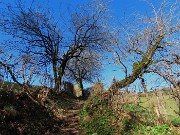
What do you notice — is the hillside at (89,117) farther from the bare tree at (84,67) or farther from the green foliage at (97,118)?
the bare tree at (84,67)

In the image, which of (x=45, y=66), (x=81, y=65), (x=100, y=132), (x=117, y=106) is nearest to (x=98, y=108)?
(x=117, y=106)

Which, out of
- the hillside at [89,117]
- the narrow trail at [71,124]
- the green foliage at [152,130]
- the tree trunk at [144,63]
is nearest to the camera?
the hillside at [89,117]

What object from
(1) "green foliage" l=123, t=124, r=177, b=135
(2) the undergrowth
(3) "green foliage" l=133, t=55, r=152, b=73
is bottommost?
(1) "green foliage" l=123, t=124, r=177, b=135

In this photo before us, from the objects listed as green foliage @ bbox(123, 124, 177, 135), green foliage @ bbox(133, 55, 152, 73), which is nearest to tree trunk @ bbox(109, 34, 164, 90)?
green foliage @ bbox(133, 55, 152, 73)

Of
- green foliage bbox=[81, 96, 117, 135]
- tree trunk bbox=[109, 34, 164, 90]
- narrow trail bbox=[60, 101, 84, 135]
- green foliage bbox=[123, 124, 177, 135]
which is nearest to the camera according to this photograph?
green foliage bbox=[123, 124, 177, 135]

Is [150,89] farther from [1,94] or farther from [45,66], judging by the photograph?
[45,66]

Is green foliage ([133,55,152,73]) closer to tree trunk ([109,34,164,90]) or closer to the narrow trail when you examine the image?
tree trunk ([109,34,164,90])

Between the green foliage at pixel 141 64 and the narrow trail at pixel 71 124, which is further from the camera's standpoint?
the green foliage at pixel 141 64

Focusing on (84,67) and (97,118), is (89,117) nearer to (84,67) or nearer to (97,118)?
(97,118)

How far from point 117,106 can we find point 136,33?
853 cm

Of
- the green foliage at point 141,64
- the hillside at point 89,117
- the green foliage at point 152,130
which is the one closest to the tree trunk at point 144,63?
the green foliage at point 141,64

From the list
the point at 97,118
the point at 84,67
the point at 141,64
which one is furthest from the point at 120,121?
the point at 84,67

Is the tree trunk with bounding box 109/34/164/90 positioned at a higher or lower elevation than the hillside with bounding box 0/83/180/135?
higher

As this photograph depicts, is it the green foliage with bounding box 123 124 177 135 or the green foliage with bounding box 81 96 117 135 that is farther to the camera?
the green foliage with bounding box 81 96 117 135
